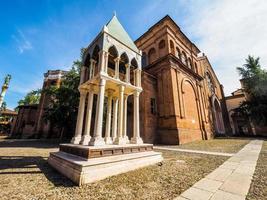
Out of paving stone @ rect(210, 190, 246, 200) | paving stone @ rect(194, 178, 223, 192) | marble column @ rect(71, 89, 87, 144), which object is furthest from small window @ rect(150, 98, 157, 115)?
paving stone @ rect(210, 190, 246, 200)

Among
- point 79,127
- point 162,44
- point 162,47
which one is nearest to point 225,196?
point 79,127

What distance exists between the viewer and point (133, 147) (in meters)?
6.12

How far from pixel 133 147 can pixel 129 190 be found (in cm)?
259

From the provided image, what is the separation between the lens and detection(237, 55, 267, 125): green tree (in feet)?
82.0

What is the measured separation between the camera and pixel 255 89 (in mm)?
26219

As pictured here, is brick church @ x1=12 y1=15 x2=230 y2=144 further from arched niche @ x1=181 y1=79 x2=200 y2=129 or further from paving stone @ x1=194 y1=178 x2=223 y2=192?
paving stone @ x1=194 y1=178 x2=223 y2=192

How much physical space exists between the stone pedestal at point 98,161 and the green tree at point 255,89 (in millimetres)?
28838

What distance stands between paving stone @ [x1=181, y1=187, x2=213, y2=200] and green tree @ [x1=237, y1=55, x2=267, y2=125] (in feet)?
98.5

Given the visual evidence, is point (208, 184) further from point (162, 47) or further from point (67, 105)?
point (162, 47)

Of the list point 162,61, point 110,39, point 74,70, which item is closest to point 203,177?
point 110,39

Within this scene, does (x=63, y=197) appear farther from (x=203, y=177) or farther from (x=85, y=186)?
(x=203, y=177)

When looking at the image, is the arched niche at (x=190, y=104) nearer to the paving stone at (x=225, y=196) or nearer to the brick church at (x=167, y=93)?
the brick church at (x=167, y=93)

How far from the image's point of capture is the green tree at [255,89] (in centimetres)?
2498

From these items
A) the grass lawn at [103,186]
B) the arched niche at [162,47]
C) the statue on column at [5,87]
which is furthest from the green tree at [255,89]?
the statue on column at [5,87]
